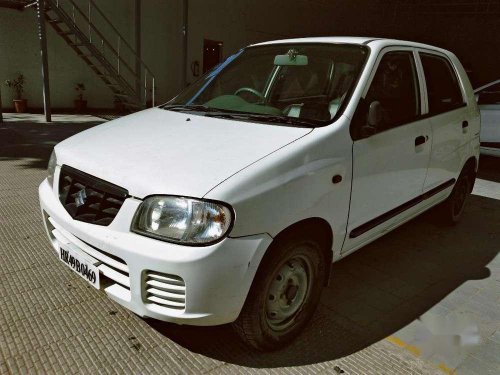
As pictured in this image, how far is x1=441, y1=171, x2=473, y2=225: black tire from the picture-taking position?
440cm

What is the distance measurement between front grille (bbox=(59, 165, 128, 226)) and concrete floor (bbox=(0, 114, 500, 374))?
29.0 inches

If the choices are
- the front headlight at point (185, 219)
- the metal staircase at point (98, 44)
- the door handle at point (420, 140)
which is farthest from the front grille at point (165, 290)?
the metal staircase at point (98, 44)

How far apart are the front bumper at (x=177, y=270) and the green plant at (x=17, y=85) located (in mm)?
10877

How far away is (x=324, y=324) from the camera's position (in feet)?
8.93

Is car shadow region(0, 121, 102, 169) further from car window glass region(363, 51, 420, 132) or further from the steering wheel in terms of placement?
car window glass region(363, 51, 420, 132)

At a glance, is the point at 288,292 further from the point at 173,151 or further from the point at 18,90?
the point at 18,90

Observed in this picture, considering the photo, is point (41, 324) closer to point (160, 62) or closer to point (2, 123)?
point (2, 123)

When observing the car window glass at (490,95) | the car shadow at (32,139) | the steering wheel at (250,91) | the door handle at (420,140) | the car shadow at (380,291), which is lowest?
the car shadow at (380,291)

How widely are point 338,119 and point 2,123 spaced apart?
9181mm

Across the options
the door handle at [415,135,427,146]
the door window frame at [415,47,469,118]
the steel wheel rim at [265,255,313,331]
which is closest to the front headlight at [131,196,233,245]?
the steel wheel rim at [265,255,313,331]

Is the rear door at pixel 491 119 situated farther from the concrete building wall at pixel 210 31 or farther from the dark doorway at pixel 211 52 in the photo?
the dark doorway at pixel 211 52

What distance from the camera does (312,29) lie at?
18.4 meters

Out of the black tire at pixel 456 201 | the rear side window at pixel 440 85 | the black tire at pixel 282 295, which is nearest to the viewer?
the black tire at pixel 282 295

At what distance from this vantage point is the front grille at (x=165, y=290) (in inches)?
77.7
